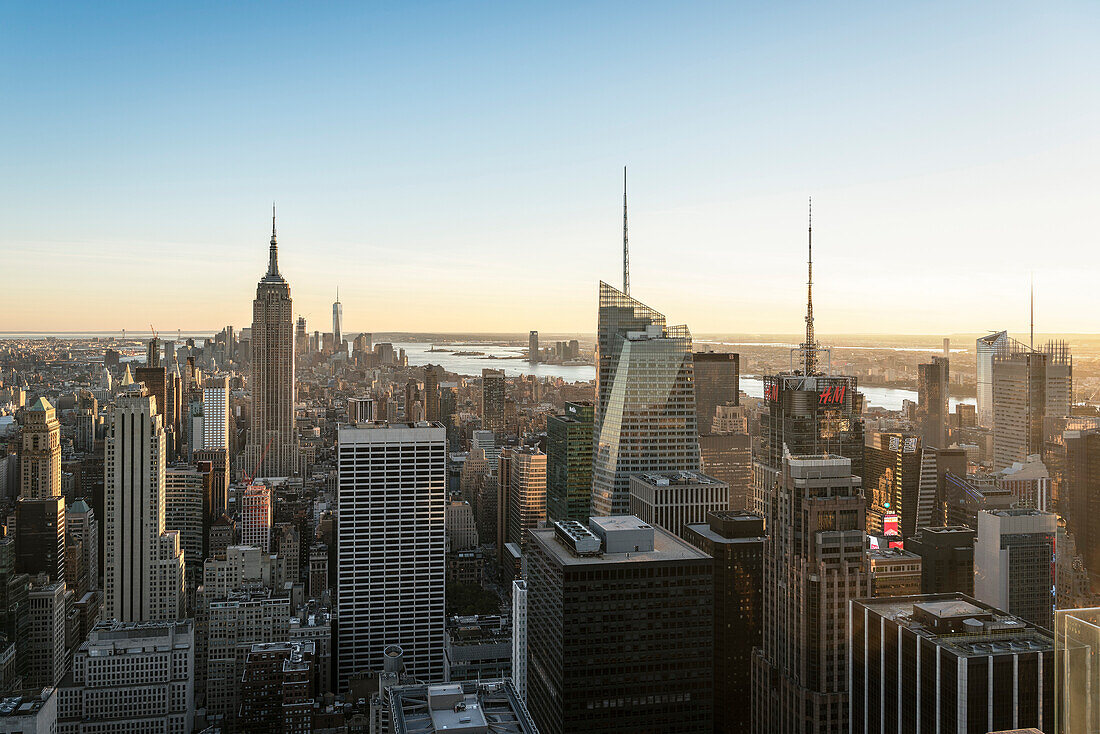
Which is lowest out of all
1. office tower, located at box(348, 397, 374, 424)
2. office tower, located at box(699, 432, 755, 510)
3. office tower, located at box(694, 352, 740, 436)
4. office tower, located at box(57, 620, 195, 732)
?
office tower, located at box(57, 620, 195, 732)

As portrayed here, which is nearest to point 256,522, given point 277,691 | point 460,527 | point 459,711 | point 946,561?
point 460,527

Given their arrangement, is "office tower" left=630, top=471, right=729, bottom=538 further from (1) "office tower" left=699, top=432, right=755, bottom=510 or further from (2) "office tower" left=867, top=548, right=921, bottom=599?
(2) "office tower" left=867, top=548, right=921, bottom=599

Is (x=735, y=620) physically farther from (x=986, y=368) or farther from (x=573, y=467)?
(x=573, y=467)

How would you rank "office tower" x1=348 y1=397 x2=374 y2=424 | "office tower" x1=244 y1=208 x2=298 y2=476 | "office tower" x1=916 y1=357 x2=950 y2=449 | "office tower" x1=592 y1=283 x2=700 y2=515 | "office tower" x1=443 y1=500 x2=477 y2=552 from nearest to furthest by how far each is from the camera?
"office tower" x1=916 y1=357 x2=950 y2=449, "office tower" x1=592 y1=283 x2=700 y2=515, "office tower" x1=443 y1=500 x2=477 y2=552, "office tower" x1=348 y1=397 x2=374 y2=424, "office tower" x1=244 y1=208 x2=298 y2=476

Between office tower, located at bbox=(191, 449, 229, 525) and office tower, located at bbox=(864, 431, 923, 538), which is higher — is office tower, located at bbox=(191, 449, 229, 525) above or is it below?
below

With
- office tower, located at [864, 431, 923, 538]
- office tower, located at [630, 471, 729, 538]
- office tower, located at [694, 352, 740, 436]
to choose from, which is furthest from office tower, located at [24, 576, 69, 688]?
office tower, located at [864, 431, 923, 538]

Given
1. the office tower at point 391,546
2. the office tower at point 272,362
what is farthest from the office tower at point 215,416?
the office tower at point 391,546
